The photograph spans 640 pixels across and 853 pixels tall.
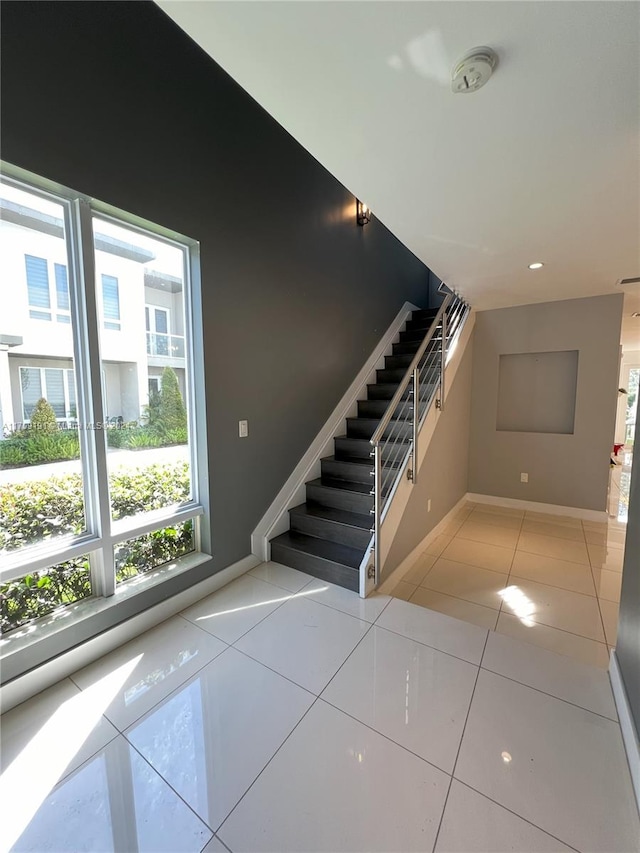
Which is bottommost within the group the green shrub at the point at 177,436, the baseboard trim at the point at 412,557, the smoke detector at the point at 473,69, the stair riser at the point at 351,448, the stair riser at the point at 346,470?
the baseboard trim at the point at 412,557

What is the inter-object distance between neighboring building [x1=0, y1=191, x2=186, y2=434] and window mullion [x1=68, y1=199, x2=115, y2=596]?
1.8 inches

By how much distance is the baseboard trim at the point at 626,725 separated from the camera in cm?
118

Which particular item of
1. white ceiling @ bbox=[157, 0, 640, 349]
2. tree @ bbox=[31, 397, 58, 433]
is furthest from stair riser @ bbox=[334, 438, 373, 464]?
tree @ bbox=[31, 397, 58, 433]

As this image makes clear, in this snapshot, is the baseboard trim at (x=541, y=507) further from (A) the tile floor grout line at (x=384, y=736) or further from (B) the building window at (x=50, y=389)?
(B) the building window at (x=50, y=389)

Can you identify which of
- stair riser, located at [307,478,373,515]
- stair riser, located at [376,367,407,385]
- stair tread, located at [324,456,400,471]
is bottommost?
stair riser, located at [307,478,373,515]

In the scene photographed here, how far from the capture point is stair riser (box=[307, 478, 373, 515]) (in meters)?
2.79

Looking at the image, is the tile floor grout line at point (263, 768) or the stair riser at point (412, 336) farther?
the stair riser at point (412, 336)

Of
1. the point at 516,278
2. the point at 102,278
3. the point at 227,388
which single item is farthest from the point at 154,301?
the point at 516,278

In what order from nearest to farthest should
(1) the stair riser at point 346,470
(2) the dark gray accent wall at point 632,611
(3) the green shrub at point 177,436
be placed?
1. (2) the dark gray accent wall at point 632,611
2. (3) the green shrub at point 177,436
3. (1) the stair riser at point 346,470

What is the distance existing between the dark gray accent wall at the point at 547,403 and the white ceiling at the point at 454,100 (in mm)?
1892

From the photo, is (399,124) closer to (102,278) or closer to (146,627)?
(102,278)

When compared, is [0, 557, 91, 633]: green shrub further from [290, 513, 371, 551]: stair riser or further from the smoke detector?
the smoke detector

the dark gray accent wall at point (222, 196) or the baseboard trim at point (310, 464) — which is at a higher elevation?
the dark gray accent wall at point (222, 196)

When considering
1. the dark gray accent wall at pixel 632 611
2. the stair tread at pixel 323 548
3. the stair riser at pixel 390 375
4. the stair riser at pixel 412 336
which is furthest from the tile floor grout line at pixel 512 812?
the stair riser at pixel 412 336
